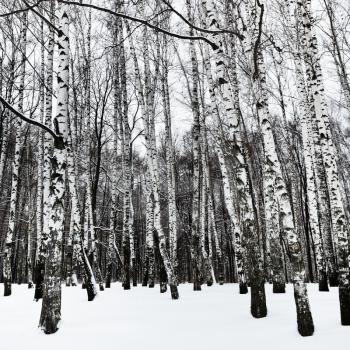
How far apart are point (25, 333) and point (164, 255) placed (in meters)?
4.07

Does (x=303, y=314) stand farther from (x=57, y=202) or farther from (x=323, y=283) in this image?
(x=323, y=283)

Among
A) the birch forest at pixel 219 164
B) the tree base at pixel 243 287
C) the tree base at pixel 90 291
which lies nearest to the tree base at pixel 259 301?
the birch forest at pixel 219 164

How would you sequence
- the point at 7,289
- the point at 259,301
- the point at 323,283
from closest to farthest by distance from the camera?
the point at 259,301
the point at 323,283
the point at 7,289

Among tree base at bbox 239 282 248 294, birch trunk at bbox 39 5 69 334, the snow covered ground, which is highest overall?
birch trunk at bbox 39 5 69 334

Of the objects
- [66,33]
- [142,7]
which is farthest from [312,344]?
[142,7]

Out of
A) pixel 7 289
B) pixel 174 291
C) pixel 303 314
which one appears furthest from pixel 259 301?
pixel 7 289

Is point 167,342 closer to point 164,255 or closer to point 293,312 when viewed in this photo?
point 293,312

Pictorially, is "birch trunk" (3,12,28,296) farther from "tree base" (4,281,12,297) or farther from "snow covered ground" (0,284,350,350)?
"snow covered ground" (0,284,350,350)

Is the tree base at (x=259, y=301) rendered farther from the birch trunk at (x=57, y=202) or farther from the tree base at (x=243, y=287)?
the tree base at (x=243, y=287)

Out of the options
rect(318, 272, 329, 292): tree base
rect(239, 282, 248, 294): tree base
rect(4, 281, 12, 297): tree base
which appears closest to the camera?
rect(239, 282, 248, 294): tree base

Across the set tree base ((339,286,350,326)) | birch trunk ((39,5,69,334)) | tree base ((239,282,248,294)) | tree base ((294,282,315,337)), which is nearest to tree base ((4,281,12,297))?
birch trunk ((39,5,69,334))

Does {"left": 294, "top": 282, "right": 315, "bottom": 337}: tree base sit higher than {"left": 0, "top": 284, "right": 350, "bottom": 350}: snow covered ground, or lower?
higher

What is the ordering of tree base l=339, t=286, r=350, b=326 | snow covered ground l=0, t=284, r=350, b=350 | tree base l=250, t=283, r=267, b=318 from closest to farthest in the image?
1. snow covered ground l=0, t=284, r=350, b=350
2. tree base l=339, t=286, r=350, b=326
3. tree base l=250, t=283, r=267, b=318

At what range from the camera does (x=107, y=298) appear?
926cm
